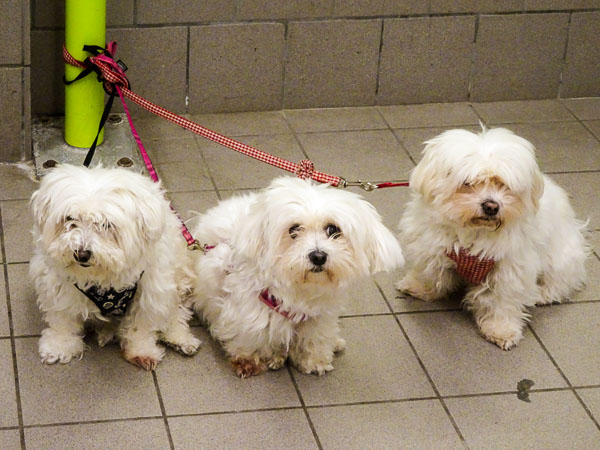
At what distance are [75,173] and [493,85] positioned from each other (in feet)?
11.0

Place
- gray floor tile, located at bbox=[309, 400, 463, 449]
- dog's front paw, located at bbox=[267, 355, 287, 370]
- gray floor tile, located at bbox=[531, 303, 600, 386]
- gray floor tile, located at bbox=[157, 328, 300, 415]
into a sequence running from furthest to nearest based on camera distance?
gray floor tile, located at bbox=[531, 303, 600, 386], dog's front paw, located at bbox=[267, 355, 287, 370], gray floor tile, located at bbox=[157, 328, 300, 415], gray floor tile, located at bbox=[309, 400, 463, 449]

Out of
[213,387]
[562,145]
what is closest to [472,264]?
[213,387]

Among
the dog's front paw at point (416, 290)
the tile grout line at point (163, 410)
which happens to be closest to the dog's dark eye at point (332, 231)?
the tile grout line at point (163, 410)

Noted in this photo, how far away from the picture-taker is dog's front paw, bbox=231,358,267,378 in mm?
3955

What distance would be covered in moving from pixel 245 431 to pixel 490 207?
4.25 feet

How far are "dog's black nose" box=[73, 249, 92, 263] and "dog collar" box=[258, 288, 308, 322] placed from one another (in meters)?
0.69

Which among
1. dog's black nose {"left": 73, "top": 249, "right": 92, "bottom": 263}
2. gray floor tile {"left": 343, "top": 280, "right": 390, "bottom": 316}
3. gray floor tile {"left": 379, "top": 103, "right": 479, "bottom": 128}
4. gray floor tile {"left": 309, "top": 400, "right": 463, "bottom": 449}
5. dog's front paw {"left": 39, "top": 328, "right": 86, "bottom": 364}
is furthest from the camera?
gray floor tile {"left": 379, "top": 103, "right": 479, "bottom": 128}

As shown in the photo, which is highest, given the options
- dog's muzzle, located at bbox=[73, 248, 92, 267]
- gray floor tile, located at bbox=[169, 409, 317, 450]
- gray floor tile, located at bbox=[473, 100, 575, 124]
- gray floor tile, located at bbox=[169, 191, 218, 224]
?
dog's muzzle, located at bbox=[73, 248, 92, 267]

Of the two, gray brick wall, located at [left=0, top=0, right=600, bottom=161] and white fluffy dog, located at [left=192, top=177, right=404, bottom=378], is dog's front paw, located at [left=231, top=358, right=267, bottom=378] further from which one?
gray brick wall, located at [left=0, top=0, right=600, bottom=161]

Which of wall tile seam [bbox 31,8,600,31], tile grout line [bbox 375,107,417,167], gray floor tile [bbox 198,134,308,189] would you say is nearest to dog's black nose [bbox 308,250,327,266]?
gray floor tile [bbox 198,134,308,189]

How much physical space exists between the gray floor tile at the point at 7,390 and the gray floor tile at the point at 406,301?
65.8 inches

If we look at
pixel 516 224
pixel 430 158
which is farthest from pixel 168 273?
pixel 516 224

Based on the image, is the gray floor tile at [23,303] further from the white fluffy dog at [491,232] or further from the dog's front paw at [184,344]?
the white fluffy dog at [491,232]

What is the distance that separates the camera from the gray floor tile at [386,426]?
3695 millimetres
